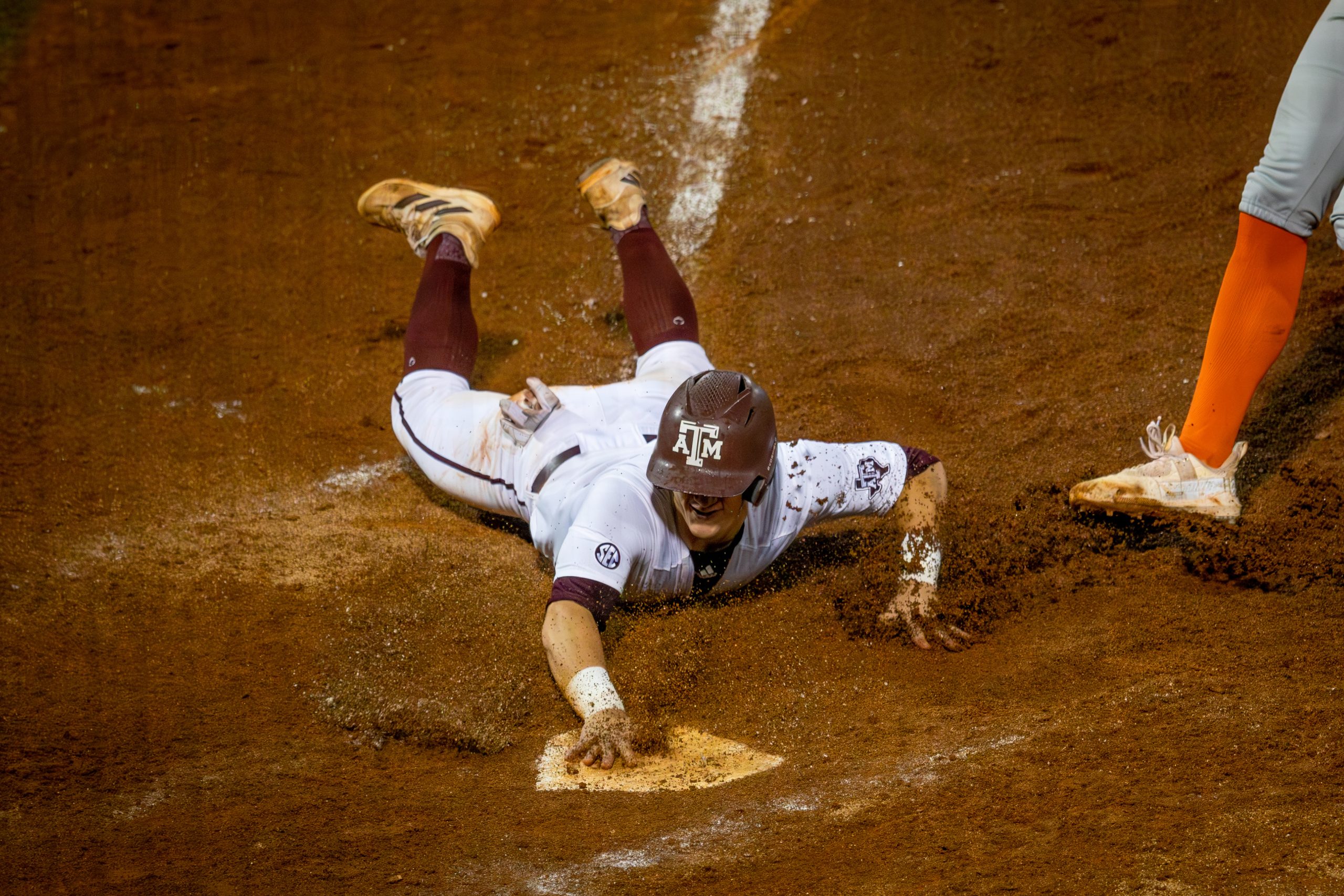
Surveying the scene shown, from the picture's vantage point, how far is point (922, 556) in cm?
368

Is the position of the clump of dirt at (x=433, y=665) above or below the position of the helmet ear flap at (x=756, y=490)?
below

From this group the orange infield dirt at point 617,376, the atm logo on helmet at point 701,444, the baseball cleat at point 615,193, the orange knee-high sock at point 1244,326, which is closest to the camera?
the orange infield dirt at point 617,376

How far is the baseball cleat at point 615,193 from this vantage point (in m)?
4.91

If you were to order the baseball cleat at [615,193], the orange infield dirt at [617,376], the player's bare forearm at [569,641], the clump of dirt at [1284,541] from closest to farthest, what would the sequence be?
the orange infield dirt at [617,376], the player's bare forearm at [569,641], the clump of dirt at [1284,541], the baseball cleat at [615,193]

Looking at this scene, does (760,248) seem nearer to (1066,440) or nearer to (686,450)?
(1066,440)

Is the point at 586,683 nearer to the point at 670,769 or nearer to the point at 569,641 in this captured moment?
the point at 569,641

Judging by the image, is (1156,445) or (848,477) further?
(1156,445)

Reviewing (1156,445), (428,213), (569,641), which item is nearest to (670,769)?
(569,641)

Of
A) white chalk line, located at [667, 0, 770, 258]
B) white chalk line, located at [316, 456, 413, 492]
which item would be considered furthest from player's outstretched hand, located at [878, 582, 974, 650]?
white chalk line, located at [667, 0, 770, 258]

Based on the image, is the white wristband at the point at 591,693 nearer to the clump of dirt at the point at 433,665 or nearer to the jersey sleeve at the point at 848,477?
the clump of dirt at the point at 433,665

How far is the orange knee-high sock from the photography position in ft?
11.5

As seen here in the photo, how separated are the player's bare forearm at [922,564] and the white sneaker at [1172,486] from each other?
0.55m

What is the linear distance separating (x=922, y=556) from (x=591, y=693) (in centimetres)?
123

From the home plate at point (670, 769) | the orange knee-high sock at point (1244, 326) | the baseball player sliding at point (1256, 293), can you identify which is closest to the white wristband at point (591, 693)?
the home plate at point (670, 769)
